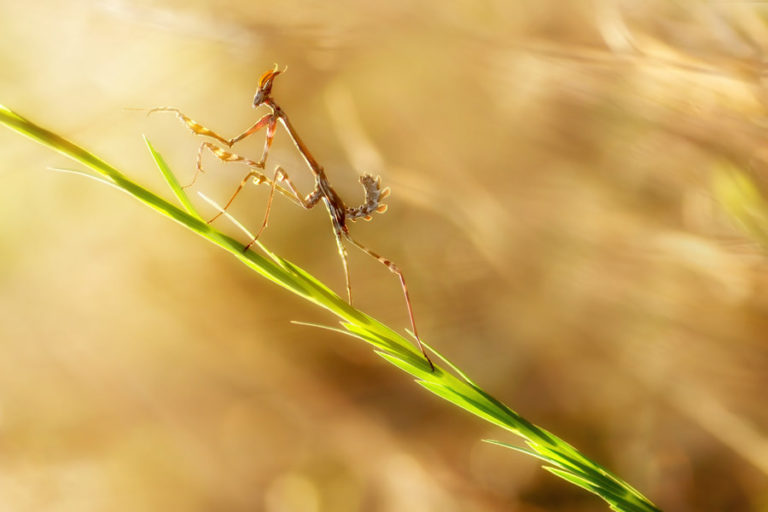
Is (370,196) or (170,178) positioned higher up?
(370,196)

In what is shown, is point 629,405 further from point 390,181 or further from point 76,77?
point 76,77

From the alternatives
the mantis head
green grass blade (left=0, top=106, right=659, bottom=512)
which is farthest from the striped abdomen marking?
green grass blade (left=0, top=106, right=659, bottom=512)

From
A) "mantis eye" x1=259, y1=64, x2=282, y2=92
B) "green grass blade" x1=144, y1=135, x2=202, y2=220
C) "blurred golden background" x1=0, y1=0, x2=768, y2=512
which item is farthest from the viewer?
"blurred golden background" x1=0, y1=0, x2=768, y2=512

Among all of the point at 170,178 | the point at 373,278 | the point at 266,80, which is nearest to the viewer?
the point at 170,178

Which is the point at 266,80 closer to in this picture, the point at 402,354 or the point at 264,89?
the point at 264,89

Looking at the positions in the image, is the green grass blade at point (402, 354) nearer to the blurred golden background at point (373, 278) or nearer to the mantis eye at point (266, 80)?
the mantis eye at point (266, 80)

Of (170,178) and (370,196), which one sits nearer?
(170,178)

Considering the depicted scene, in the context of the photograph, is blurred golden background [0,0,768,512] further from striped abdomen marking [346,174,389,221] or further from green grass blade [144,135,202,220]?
green grass blade [144,135,202,220]

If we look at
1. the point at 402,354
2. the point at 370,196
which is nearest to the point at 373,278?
the point at 370,196

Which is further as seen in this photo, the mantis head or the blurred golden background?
the blurred golden background

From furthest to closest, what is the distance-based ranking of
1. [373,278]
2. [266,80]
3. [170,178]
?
[373,278], [266,80], [170,178]
